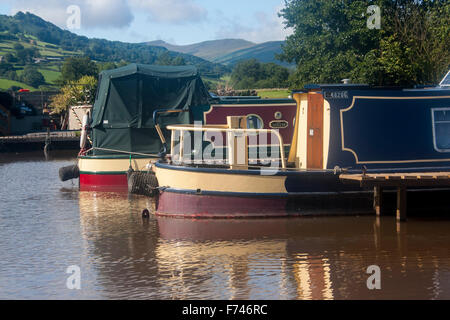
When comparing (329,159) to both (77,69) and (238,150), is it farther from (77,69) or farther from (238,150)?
(77,69)

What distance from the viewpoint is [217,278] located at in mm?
11891

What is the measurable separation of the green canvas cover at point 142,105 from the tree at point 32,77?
94942 mm

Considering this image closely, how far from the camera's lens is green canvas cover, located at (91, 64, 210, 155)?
2259 cm

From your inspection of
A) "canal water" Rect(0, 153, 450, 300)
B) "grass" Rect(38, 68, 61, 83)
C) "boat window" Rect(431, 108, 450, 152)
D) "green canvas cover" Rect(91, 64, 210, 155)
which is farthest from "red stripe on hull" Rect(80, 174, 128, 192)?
"grass" Rect(38, 68, 61, 83)

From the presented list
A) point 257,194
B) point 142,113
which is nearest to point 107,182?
point 142,113

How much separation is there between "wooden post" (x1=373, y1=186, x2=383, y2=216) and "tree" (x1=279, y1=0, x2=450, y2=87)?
1708cm

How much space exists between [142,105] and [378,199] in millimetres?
9823

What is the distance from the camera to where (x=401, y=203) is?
15.9 meters

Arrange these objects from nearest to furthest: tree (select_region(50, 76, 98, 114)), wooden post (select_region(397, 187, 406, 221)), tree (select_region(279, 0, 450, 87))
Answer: wooden post (select_region(397, 187, 406, 221)) → tree (select_region(279, 0, 450, 87)) → tree (select_region(50, 76, 98, 114))

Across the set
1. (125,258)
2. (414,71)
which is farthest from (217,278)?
(414,71)

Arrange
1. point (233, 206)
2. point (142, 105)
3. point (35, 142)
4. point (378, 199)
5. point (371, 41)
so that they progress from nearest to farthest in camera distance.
Result: point (233, 206)
point (378, 199)
point (142, 105)
point (371, 41)
point (35, 142)

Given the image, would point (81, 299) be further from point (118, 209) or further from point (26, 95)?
point (26, 95)

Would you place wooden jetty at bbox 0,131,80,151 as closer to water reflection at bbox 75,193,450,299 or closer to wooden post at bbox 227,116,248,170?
water reflection at bbox 75,193,450,299

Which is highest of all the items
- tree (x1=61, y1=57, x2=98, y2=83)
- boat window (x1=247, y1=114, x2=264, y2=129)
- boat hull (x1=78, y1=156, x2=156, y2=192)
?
tree (x1=61, y1=57, x2=98, y2=83)
